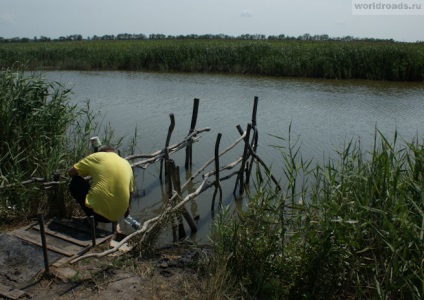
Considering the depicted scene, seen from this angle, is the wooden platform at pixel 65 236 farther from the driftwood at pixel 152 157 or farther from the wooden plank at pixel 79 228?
the driftwood at pixel 152 157

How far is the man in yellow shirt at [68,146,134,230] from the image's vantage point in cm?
484

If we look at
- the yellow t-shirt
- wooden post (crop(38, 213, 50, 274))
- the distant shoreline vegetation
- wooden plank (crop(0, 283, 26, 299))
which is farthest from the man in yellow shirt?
the distant shoreline vegetation

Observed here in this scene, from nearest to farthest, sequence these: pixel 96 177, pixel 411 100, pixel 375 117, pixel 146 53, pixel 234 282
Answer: pixel 234 282 → pixel 96 177 → pixel 375 117 → pixel 411 100 → pixel 146 53

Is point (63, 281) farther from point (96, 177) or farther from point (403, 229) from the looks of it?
point (403, 229)

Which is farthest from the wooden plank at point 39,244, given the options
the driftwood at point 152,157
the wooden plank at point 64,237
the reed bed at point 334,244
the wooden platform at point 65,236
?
the driftwood at point 152,157

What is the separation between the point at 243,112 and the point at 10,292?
10725mm

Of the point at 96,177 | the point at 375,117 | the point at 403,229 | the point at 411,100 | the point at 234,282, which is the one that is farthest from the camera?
the point at 411,100

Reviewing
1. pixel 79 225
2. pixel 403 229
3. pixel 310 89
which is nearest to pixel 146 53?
pixel 310 89

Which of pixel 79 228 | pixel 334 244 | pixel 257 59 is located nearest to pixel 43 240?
pixel 79 228

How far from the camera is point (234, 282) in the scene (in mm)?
4004

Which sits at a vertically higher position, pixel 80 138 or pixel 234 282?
pixel 80 138

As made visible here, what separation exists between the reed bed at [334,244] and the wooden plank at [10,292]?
1763 mm

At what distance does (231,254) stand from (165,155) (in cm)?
338

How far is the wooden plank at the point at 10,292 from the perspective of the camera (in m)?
3.76
